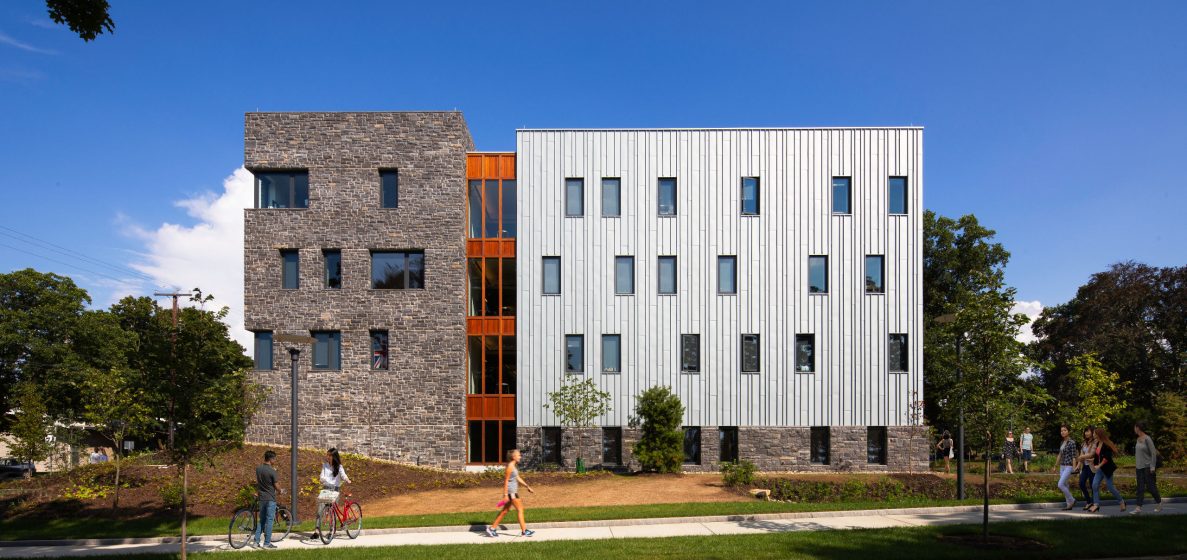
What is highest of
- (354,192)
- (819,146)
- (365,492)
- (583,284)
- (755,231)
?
(819,146)

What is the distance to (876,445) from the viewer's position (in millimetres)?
25031

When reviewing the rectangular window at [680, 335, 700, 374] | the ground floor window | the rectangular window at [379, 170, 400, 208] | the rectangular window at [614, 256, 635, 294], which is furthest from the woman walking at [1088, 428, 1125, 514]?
the rectangular window at [379, 170, 400, 208]

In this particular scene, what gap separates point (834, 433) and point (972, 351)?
47.0 ft

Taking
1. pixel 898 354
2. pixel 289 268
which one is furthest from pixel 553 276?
pixel 898 354

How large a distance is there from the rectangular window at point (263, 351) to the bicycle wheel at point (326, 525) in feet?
46.1

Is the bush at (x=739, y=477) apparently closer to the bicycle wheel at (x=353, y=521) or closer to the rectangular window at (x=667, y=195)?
the bicycle wheel at (x=353, y=521)

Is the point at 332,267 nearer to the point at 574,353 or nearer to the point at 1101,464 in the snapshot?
the point at 574,353

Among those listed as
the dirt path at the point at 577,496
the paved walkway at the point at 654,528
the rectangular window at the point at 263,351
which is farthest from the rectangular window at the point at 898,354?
the rectangular window at the point at 263,351

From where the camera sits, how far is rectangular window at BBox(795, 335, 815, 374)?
25.2m

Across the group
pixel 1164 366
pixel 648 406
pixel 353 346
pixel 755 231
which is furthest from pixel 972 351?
pixel 1164 366

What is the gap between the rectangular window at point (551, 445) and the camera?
25375 millimetres

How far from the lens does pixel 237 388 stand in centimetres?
1360

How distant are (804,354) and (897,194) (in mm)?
7042

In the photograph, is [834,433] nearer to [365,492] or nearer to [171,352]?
[365,492]
